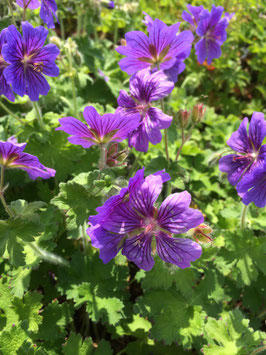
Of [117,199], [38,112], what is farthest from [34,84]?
[117,199]

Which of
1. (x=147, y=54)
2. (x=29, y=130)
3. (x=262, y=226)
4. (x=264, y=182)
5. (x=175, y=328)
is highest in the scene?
(x=147, y=54)

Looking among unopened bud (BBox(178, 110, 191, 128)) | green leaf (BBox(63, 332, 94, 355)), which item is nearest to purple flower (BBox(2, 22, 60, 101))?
unopened bud (BBox(178, 110, 191, 128))

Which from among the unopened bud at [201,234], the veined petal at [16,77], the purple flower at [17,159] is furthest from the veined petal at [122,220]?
the veined petal at [16,77]

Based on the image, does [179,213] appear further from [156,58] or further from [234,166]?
[156,58]

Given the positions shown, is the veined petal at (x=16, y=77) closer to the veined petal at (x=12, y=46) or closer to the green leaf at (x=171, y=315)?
the veined petal at (x=12, y=46)

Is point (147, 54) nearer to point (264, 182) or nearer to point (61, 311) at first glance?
point (264, 182)

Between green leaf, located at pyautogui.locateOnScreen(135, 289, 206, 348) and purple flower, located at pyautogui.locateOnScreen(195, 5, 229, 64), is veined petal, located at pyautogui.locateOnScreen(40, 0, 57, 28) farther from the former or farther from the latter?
green leaf, located at pyautogui.locateOnScreen(135, 289, 206, 348)

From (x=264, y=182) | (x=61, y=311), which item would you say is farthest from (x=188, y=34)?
(x=61, y=311)
